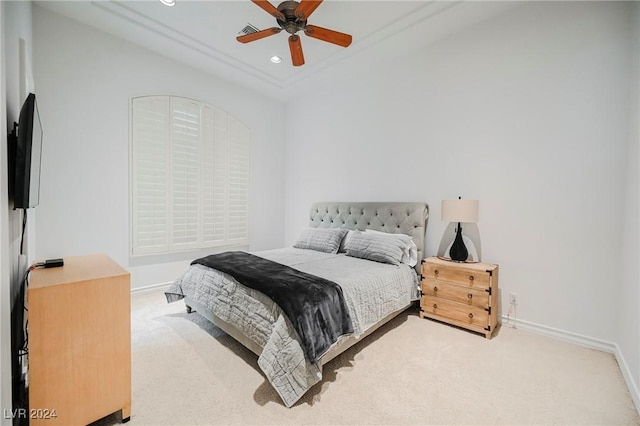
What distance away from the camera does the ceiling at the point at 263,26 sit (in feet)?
A: 8.82

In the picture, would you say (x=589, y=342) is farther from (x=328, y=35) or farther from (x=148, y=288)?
(x=148, y=288)

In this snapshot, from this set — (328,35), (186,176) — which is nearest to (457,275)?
(328,35)

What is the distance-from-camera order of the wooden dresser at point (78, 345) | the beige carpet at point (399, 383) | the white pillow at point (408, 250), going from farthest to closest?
1. the white pillow at point (408, 250)
2. the beige carpet at point (399, 383)
3. the wooden dresser at point (78, 345)

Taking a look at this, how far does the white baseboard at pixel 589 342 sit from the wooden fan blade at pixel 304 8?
11.0ft

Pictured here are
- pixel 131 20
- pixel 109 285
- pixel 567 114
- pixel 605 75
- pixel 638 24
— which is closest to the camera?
pixel 109 285

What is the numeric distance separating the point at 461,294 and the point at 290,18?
2.95 m

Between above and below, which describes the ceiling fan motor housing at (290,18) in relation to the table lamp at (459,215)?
above

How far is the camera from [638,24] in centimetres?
205

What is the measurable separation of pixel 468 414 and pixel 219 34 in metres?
4.11

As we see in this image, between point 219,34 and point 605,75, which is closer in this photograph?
point 605,75

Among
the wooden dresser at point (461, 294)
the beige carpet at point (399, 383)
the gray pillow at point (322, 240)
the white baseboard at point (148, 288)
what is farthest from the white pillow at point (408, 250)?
the white baseboard at point (148, 288)

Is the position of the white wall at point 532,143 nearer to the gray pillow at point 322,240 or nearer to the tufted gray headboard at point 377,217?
the tufted gray headboard at point 377,217

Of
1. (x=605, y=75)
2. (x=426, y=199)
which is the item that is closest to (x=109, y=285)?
(x=426, y=199)

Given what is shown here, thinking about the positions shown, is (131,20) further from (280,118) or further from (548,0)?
(548,0)
